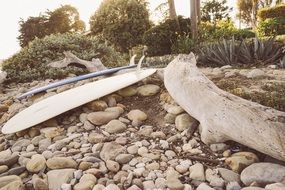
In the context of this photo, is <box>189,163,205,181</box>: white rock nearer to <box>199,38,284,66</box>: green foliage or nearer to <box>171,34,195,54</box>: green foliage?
<box>199,38,284,66</box>: green foliage

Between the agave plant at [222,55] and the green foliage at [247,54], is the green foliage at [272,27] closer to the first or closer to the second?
the green foliage at [247,54]

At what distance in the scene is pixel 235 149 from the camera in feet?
8.85

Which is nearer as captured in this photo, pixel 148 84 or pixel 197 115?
pixel 197 115

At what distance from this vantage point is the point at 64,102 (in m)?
3.79

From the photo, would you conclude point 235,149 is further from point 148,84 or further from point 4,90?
point 4,90

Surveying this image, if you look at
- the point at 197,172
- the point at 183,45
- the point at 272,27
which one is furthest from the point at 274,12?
the point at 197,172

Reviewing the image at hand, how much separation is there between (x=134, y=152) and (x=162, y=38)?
9.36 m

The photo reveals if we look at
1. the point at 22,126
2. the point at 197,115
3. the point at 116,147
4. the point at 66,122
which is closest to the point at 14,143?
the point at 22,126

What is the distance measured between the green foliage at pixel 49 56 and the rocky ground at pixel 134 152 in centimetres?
340

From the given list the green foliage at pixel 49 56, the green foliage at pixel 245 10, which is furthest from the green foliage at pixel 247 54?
the green foliage at pixel 245 10

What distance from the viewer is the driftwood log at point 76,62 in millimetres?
6793

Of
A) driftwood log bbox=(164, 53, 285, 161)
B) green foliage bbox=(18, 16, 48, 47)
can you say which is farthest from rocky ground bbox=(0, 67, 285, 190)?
green foliage bbox=(18, 16, 48, 47)

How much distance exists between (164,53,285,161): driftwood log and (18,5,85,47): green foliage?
1428cm

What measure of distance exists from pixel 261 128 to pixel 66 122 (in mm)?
2090
